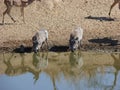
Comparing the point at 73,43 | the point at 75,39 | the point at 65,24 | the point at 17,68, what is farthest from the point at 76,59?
the point at 65,24

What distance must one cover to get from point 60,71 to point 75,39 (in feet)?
5.90

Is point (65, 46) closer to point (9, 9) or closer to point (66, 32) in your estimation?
point (66, 32)

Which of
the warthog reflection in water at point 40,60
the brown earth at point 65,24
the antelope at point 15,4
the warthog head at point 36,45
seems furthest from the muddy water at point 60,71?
the antelope at point 15,4

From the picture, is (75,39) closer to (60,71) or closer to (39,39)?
(39,39)

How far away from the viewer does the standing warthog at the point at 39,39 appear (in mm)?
18469

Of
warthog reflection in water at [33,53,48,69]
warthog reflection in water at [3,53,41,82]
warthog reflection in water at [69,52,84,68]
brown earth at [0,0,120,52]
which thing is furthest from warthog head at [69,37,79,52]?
warthog reflection in water at [3,53,41,82]

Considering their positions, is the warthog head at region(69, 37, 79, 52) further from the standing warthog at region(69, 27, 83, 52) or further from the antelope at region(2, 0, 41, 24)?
the antelope at region(2, 0, 41, 24)

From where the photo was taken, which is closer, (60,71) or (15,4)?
(60,71)

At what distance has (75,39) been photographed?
18562 millimetres

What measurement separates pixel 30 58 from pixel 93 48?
8.06ft

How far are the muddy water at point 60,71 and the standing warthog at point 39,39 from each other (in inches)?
12.1

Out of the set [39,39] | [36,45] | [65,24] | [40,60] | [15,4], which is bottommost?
[40,60]

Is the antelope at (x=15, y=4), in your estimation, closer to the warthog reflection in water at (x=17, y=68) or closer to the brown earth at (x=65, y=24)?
the brown earth at (x=65, y=24)

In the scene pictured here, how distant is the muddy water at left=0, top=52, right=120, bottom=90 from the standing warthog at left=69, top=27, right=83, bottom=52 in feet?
0.91
